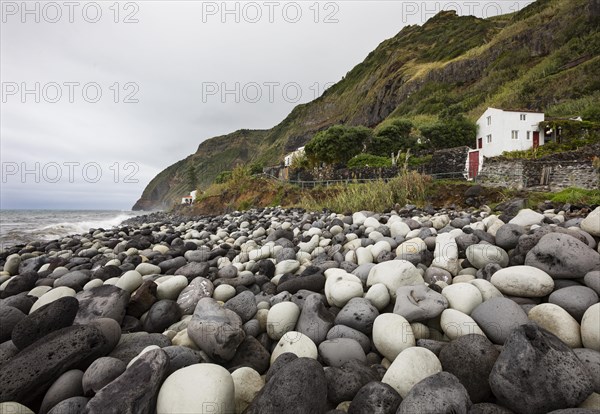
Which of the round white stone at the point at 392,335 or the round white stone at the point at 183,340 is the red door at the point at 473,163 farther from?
the round white stone at the point at 183,340

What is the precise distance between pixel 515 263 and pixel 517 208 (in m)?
3.62

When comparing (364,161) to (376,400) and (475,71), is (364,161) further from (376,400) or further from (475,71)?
(475,71)

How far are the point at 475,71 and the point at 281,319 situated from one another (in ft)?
182

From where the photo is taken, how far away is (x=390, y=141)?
87.8 feet

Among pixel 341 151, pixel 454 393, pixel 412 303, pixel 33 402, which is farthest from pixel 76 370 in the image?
pixel 341 151

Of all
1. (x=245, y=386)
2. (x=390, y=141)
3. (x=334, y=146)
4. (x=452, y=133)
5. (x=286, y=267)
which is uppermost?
(x=452, y=133)

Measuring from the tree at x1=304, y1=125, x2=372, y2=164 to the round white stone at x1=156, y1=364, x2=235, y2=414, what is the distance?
2121 centimetres

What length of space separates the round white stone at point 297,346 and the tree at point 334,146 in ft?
68.0

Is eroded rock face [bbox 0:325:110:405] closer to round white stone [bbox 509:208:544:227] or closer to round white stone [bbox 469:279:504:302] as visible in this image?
round white stone [bbox 469:279:504:302]

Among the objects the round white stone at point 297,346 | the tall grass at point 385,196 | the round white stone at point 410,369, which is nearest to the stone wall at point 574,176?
the tall grass at point 385,196

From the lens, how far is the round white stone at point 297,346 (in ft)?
5.94

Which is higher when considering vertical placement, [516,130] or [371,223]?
[516,130]

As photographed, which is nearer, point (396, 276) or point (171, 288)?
point (396, 276)

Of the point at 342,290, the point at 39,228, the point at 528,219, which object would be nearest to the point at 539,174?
the point at 528,219
